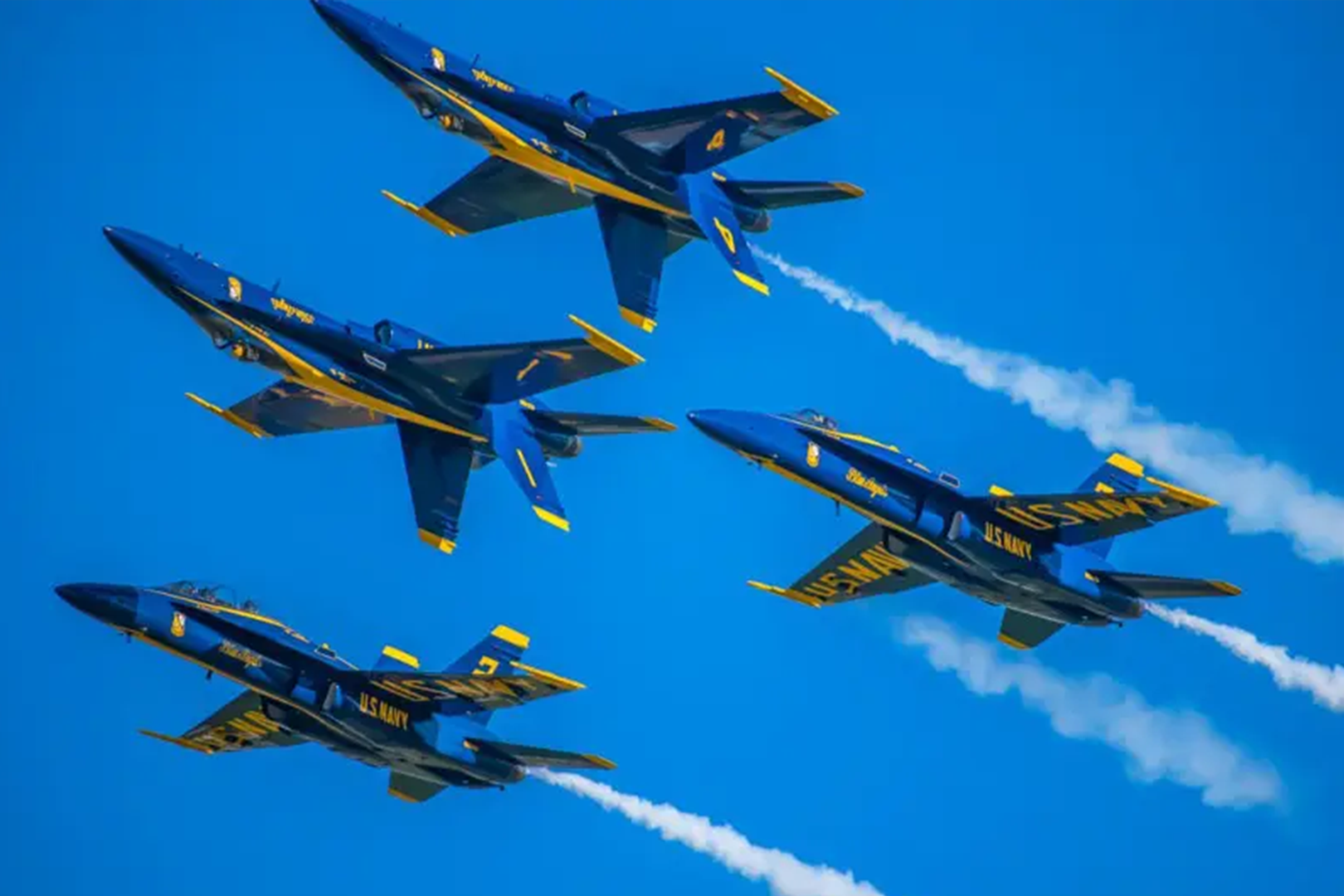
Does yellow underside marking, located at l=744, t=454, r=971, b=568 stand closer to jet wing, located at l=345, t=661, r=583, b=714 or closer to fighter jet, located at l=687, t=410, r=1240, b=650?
fighter jet, located at l=687, t=410, r=1240, b=650

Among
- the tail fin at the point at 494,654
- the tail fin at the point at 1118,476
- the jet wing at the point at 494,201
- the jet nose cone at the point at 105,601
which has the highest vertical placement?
the jet wing at the point at 494,201

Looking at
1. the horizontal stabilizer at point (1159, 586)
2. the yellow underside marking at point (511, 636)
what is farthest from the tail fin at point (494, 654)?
the horizontal stabilizer at point (1159, 586)

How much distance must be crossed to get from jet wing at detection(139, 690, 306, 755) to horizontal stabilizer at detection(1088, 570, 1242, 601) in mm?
19443

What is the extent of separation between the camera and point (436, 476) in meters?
71.5

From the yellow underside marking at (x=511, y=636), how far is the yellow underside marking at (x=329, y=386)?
14.1 ft

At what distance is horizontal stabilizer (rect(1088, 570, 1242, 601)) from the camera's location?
66.7 meters

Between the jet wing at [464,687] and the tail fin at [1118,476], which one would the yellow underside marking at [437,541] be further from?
the tail fin at [1118,476]

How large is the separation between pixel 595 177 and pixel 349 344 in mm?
7213

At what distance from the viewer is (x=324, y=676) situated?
6819 cm

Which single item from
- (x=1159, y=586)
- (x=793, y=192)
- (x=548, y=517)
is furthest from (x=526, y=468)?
(x=1159, y=586)

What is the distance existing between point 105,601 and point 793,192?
18.3 metres

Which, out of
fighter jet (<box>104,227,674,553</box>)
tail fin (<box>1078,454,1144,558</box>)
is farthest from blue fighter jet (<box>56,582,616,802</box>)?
tail fin (<box>1078,454,1144,558</box>)

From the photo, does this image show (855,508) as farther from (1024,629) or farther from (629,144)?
(629,144)

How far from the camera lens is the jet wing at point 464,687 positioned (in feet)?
216
